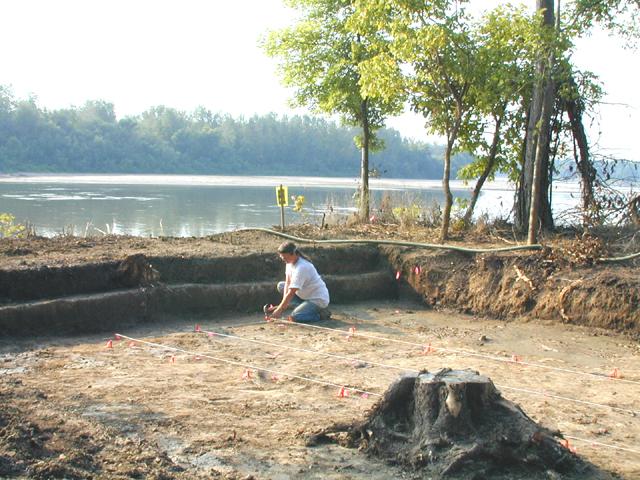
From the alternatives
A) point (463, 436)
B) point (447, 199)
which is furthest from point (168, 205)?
point (463, 436)

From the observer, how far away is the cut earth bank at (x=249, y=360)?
6.25m

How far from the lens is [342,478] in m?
5.91

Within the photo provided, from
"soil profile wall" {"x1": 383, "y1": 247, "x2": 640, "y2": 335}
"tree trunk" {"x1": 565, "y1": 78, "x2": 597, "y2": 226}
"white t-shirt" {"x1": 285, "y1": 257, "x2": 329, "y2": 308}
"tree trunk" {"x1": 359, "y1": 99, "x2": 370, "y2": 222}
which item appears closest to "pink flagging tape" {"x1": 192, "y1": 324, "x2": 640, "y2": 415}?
"white t-shirt" {"x1": 285, "y1": 257, "x2": 329, "y2": 308}

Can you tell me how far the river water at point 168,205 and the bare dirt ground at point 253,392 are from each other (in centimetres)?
670

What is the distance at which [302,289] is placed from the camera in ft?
40.6

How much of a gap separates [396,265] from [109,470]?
31.5 ft

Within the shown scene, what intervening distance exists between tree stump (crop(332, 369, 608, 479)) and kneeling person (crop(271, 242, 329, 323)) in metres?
5.76

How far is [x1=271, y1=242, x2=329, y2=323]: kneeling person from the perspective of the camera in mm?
12102

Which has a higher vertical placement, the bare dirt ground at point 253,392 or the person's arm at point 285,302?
the person's arm at point 285,302

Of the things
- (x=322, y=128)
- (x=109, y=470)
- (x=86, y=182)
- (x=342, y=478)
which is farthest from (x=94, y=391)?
(x=322, y=128)

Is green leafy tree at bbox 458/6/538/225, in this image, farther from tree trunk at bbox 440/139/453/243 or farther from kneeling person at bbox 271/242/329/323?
kneeling person at bbox 271/242/329/323

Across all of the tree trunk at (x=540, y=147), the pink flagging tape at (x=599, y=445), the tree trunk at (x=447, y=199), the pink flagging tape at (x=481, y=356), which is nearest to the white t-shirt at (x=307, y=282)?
the pink flagging tape at (x=481, y=356)

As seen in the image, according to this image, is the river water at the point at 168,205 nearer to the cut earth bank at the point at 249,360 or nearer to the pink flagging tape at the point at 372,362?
the cut earth bank at the point at 249,360

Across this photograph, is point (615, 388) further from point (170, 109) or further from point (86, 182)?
point (170, 109)
